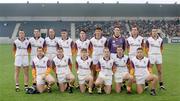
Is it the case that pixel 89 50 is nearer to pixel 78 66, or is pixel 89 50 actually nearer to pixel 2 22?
pixel 78 66

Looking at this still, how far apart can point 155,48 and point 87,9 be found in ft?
130

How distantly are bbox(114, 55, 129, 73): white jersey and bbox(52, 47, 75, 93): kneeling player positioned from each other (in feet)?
4.27

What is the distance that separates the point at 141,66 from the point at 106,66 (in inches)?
38.4

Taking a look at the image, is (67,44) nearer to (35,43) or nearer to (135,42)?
(35,43)

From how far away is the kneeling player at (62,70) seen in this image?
12469 millimetres

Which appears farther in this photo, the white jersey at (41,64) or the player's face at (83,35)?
the player's face at (83,35)

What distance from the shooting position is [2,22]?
174 ft

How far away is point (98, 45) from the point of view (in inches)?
525

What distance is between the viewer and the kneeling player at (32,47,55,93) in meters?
12.3

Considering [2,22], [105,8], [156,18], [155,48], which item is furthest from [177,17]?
[155,48]

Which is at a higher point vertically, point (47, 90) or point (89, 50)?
point (89, 50)

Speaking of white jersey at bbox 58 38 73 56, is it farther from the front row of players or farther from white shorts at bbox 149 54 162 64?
white shorts at bbox 149 54 162 64

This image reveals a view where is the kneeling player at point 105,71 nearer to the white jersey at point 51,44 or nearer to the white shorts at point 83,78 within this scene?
the white shorts at point 83,78

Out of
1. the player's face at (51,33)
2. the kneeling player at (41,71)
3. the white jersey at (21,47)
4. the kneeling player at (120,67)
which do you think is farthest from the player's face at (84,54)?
the white jersey at (21,47)
